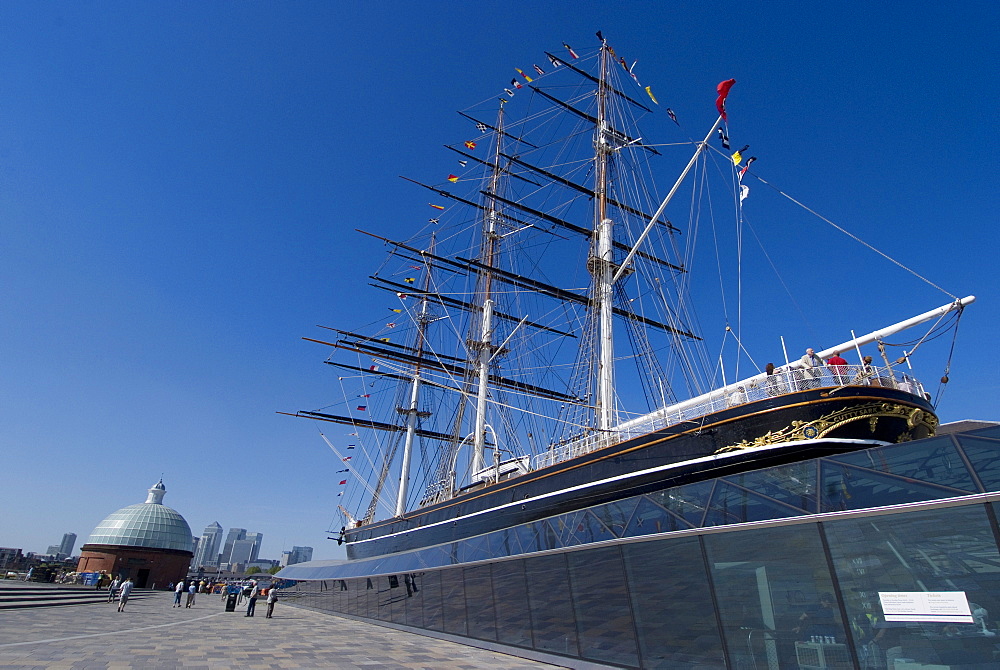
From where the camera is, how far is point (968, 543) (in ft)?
16.3

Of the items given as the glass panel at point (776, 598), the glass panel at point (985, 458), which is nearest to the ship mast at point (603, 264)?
the glass panel at point (776, 598)

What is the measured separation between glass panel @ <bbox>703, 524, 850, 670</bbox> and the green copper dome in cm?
5175

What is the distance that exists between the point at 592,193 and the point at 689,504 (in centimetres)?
2408

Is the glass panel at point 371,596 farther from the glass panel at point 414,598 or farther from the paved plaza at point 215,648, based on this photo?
the paved plaza at point 215,648

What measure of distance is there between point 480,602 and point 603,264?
49.9 ft

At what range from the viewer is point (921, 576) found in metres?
5.22

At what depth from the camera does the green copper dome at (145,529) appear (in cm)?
4378

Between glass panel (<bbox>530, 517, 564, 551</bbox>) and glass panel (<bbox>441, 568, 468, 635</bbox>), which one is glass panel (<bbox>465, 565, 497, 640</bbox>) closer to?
glass panel (<bbox>441, 568, 468, 635</bbox>)

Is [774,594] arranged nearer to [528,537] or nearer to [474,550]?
[528,537]

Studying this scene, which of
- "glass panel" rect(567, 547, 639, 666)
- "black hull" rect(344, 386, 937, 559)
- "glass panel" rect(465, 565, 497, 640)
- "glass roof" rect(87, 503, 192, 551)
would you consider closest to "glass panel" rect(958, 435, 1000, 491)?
"glass panel" rect(567, 547, 639, 666)

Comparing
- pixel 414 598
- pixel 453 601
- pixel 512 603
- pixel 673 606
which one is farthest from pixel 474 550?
pixel 673 606

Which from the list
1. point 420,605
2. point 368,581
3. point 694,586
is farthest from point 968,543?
point 368,581

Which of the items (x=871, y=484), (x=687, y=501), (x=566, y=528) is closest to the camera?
(x=871, y=484)

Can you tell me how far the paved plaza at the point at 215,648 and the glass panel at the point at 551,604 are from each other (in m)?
0.47
